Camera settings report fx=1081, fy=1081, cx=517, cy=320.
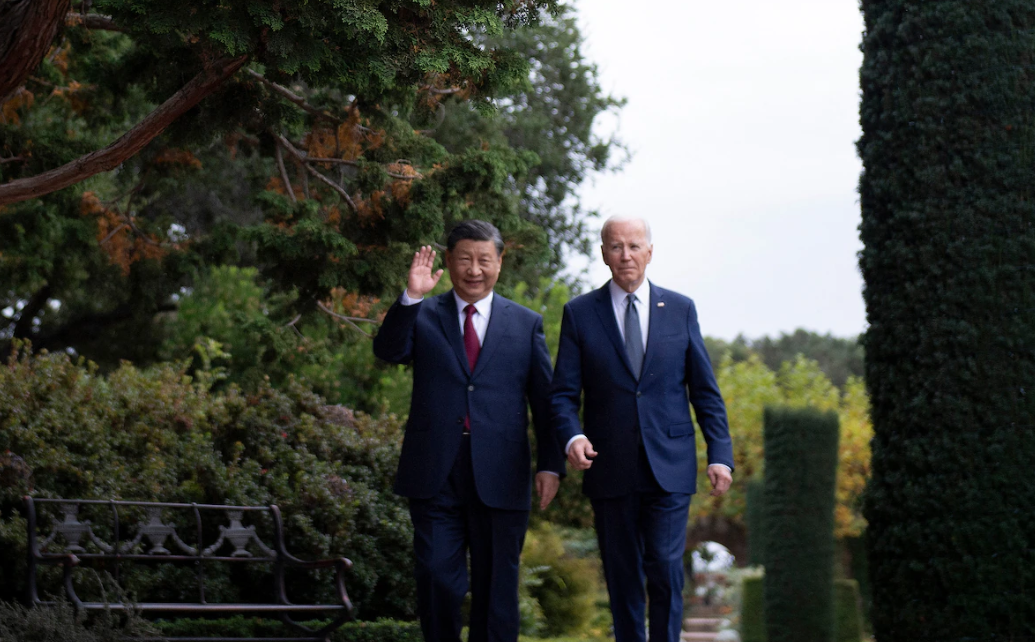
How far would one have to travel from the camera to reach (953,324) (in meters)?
6.46

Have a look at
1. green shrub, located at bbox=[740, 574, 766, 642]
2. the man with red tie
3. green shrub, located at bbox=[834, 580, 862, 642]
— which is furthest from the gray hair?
green shrub, located at bbox=[740, 574, 766, 642]

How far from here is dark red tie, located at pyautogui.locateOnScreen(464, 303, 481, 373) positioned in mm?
4965

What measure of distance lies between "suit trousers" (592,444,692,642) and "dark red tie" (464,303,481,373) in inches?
33.9

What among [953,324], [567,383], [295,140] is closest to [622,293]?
[567,383]

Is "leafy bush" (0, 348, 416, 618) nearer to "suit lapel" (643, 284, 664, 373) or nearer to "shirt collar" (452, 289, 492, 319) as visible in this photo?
"shirt collar" (452, 289, 492, 319)

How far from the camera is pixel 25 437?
7145 millimetres

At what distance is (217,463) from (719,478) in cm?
451

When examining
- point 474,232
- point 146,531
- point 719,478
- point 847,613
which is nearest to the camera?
point 719,478

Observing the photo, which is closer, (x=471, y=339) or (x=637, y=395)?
(x=637, y=395)

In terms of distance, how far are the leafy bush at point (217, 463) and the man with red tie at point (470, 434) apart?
10.3ft

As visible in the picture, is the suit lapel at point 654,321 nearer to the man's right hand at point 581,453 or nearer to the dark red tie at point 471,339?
the man's right hand at point 581,453

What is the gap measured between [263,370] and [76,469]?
19.4 ft

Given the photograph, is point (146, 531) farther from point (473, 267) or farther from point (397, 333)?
point (473, 267)

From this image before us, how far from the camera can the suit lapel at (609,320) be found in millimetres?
4844
